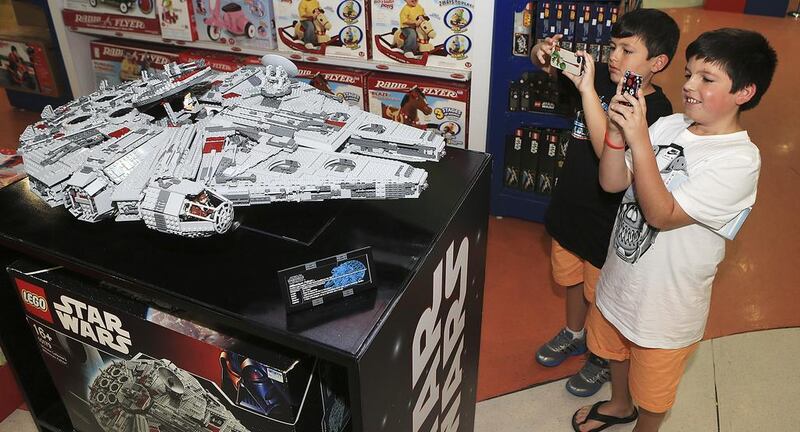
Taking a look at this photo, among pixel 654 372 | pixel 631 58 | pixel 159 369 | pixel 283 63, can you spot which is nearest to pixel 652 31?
pixel 631 58

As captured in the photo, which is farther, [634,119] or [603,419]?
[603,419]

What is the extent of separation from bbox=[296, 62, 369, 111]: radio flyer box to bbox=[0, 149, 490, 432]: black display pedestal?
202cm

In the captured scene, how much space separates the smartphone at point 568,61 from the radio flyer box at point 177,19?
2950 millimetres

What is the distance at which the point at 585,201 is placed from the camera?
2.43 meters

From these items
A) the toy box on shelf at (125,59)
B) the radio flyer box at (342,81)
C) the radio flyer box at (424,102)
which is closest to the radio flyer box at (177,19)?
the toy box on shelf at (125,59)

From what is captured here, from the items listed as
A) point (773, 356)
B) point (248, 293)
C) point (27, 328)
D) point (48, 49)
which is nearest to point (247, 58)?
point (48, 49)

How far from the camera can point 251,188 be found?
64.2 inches

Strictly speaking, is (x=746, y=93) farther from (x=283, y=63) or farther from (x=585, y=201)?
(x=283, y=63)

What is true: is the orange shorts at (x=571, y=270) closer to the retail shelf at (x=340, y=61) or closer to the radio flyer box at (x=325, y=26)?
the retail shelf at (x=340, y=61)

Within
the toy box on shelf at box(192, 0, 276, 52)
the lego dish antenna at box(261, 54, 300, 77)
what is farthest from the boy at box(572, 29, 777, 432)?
the toy box on shelf at box(192, 0, 276, 52)

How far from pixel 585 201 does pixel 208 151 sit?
1420 millimetres

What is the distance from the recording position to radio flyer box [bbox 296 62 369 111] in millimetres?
3863

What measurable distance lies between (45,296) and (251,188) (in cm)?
66

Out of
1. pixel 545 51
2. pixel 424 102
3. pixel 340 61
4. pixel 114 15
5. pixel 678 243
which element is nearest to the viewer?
pixel 678 243
